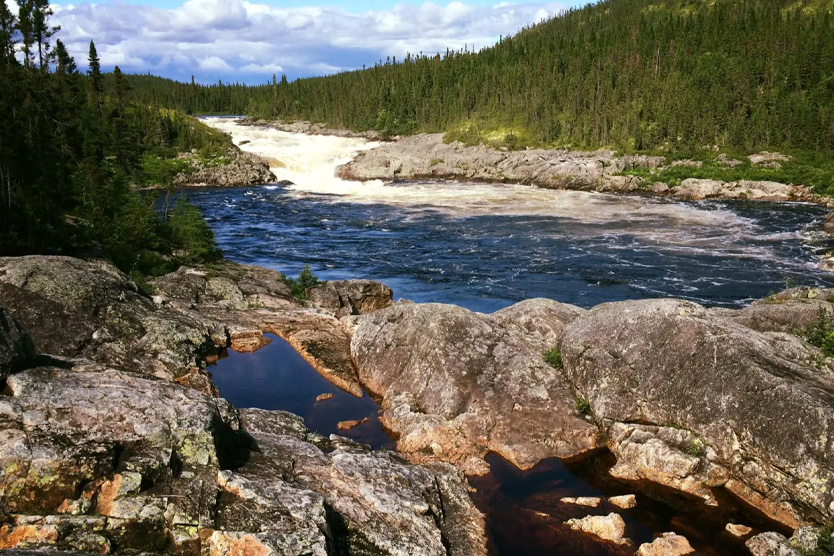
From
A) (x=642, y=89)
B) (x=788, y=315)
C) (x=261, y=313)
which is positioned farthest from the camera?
(x=642, y=89)

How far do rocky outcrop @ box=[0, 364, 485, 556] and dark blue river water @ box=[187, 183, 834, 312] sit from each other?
76.9 ft

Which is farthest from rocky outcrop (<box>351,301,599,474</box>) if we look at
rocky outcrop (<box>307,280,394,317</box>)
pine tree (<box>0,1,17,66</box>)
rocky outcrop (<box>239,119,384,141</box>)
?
rocky outcrop (<box>239,119,384,141</box>)

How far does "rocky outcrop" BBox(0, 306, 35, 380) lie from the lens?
10.1m

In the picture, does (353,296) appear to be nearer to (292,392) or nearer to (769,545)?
(292,392)

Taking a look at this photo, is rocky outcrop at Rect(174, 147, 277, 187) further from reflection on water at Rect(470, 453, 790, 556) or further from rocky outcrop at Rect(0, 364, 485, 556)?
rocky outcrop at Rect(0, 364, 485, 556)

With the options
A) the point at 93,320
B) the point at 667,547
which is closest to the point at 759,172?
the point at 667,547

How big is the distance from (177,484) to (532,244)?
1784 inches

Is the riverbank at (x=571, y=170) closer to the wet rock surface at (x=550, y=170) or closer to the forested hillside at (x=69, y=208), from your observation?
the wet rock surface at (x=550, y=170)

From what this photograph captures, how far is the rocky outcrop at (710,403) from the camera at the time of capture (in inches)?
522

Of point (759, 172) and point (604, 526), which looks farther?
point (759, 172)

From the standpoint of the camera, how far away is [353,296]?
99.8 ft

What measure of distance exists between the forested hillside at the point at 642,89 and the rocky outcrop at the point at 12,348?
106 metres

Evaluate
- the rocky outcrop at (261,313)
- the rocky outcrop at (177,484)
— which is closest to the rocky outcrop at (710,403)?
the rocky outcrop at (177,484)

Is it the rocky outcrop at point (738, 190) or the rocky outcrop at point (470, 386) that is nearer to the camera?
the rocky outcrop at point (470, 386)
